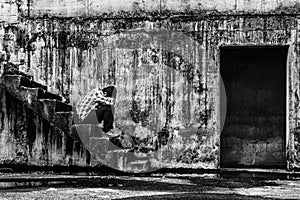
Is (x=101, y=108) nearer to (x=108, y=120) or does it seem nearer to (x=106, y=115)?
(x=106, y=115)

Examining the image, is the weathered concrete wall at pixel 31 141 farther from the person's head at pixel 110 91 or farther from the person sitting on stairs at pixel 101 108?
the person's head at pixel 110 91

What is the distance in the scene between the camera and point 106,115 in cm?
1323

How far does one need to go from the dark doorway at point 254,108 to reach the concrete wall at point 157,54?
53.5 inches

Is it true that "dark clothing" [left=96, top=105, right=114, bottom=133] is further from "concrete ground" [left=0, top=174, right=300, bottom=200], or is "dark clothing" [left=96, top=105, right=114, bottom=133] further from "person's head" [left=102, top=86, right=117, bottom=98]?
"concrete ground" [left=0, top=174, right=300, bottom=200]

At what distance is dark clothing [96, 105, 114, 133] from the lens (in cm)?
1316

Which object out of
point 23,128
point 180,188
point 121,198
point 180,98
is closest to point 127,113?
point 180,98

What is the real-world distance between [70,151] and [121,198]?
358 cm

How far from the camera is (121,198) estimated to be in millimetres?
9391

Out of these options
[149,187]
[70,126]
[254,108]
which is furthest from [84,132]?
[254,108]

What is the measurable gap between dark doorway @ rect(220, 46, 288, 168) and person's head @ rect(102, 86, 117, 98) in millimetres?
2818

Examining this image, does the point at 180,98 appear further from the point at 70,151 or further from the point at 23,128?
the point at 23,128

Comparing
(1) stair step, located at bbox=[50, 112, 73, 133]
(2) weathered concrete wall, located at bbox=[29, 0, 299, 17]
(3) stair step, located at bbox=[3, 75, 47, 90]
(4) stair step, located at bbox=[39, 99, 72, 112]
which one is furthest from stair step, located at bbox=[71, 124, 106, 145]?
(2) weathered concrete wall, located at bbox=[29, 0, 299, 17]

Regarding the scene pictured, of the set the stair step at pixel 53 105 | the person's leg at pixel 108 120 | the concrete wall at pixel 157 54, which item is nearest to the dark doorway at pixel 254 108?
the concrete wall at pixel 157 54

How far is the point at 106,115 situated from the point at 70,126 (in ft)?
3.82
